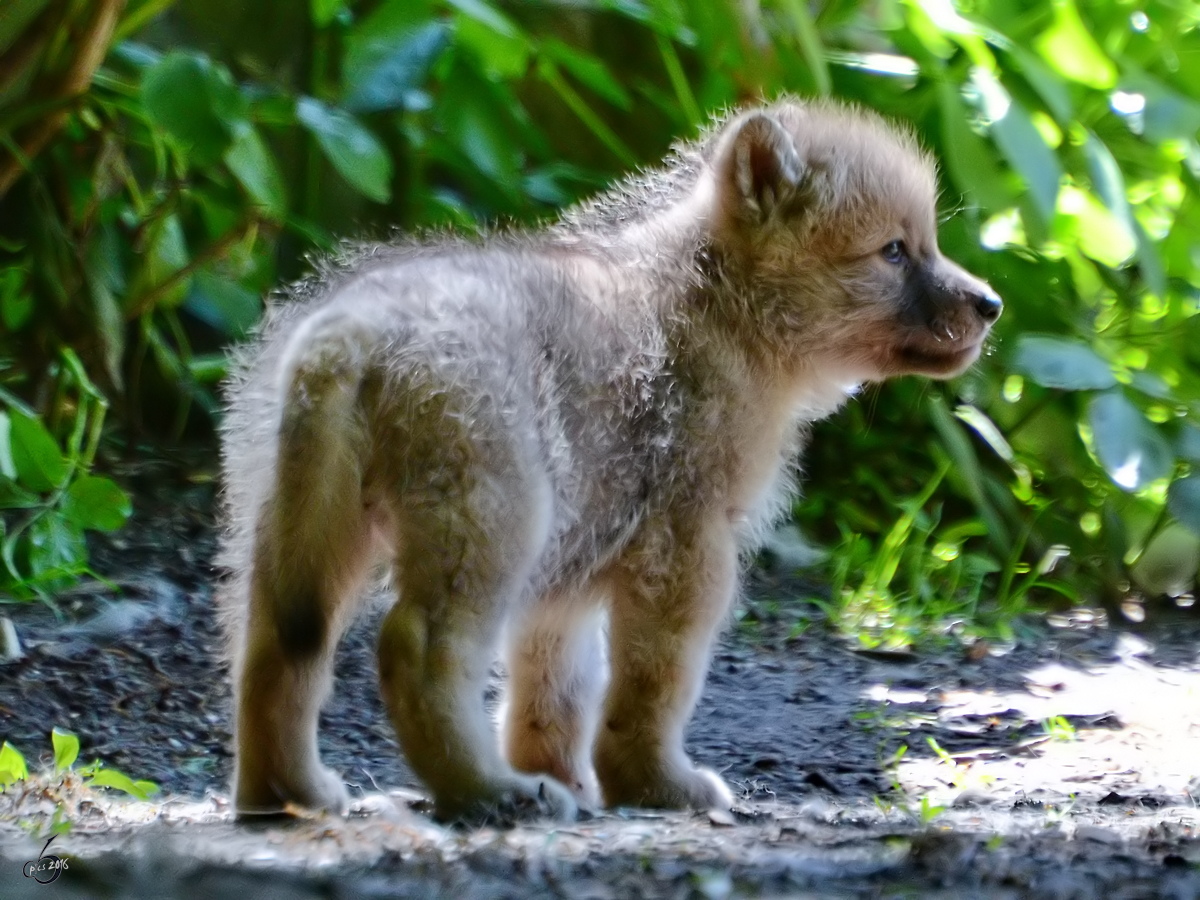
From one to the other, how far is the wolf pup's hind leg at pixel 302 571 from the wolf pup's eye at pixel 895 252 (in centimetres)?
127

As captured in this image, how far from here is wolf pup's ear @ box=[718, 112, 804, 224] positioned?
2986 mm

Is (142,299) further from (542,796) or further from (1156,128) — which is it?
(1156,128)

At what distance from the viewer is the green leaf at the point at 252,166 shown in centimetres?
368

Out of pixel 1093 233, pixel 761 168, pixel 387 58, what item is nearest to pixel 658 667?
pixel 761 168

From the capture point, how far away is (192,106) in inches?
141

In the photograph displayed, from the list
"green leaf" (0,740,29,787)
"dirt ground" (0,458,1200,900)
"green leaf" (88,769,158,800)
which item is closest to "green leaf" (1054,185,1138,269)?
"dirt ground" (0,458,1200,900)

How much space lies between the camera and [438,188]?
5402 millimetres

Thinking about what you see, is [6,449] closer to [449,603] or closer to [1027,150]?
[449,603]

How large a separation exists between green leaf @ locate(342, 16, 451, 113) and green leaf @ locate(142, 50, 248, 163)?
0.46 m

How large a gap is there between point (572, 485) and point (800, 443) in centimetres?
86

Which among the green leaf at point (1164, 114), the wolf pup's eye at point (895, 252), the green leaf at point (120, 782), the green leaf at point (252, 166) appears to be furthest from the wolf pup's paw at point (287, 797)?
the green leaf at point (1164, 114)

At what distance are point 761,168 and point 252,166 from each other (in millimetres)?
1458

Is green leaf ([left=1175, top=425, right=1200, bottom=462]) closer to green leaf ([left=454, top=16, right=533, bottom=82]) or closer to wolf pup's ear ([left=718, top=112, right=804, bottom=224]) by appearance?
wolf pup's ear ([left=718, top=112, right=804, bottom=224])

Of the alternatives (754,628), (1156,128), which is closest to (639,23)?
(1156,128)
